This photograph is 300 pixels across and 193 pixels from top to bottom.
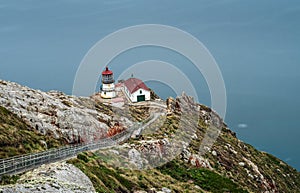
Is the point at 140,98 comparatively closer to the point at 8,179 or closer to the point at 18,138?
the point at 18,138

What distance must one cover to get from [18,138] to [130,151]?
14478 millimetres

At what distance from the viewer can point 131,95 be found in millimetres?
87312

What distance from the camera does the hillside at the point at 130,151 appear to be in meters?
36.4

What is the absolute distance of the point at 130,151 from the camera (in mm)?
50875

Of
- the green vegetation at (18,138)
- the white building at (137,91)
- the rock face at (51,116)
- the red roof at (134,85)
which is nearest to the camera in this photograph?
the green vegetation at (18,138)

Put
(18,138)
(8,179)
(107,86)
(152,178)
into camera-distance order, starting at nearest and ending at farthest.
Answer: (8,179) < (18,138) < (152,178) < (107,86)

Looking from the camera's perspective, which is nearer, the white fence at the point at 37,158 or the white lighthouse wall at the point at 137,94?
the white fence at the point at 37,158

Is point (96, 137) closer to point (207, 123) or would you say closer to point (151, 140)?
point (151, 140)

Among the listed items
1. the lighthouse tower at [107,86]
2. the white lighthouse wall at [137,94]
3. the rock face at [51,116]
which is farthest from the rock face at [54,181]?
the lighthouse tower at [107,86]

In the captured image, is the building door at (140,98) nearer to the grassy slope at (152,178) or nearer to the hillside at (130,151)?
the hillside at (130,151)

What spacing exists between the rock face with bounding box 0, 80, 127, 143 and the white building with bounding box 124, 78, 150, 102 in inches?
1071

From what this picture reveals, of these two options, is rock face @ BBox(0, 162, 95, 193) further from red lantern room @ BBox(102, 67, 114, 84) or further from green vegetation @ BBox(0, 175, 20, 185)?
red lantern room @ BBox(102, 67, 114, 84)

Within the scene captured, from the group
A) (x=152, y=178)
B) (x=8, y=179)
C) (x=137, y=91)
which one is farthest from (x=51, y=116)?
(x=137, y=91)

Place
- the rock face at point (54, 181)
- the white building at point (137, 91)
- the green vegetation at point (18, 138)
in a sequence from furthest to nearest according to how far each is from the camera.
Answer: the white building at point (137, 91) < the green vegetation at point (18, 138) < the rock face at point (54, 181)
